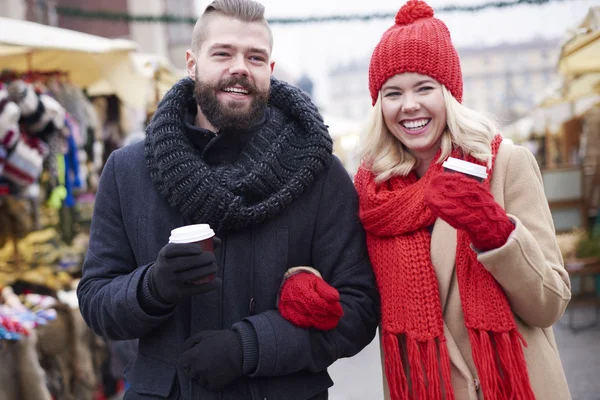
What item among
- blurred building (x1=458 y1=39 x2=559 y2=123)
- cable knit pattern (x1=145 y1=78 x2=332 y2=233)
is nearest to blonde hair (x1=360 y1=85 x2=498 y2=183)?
cable knit pattern (x1=145 y1=78 x2=332 y2=233)

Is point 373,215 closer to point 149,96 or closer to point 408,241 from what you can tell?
point 408,241

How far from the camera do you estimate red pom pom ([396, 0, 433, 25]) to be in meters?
2.51

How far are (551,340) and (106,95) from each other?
5441 millimetres

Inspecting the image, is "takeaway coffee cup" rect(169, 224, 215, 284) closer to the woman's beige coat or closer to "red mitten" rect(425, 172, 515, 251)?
"red mitten" rect(425, 172, 515, 251)

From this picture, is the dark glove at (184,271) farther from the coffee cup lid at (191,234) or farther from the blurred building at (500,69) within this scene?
the blurred building at (500,69)

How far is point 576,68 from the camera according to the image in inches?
241

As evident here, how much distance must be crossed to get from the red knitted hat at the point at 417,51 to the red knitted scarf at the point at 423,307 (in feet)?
1.02

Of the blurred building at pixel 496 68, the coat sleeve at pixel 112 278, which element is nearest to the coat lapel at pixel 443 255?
the coat sleeve at pixel 112 278

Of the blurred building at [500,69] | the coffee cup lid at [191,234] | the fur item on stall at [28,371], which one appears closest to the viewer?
the coffee cup lid at [191,234]

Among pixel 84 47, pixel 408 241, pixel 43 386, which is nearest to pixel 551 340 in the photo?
pixel 408 241

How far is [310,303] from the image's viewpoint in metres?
2.11

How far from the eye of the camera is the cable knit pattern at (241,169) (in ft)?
7.25

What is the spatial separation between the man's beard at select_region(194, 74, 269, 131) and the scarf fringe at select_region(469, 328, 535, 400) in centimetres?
111

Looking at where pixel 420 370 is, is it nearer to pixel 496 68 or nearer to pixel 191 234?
pixel 191 234
